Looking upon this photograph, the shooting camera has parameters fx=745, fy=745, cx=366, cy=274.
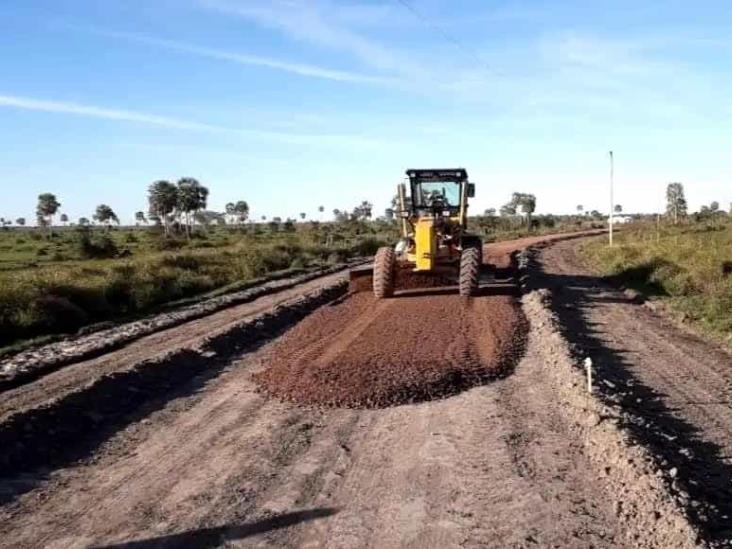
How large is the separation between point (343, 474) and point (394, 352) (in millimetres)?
5001

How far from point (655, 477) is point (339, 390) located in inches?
177

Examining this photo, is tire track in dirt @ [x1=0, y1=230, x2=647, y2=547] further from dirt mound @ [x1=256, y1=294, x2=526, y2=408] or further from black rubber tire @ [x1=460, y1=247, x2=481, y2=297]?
black rubber tire @ [x1=460, y1=247, x2=481, y2=297]

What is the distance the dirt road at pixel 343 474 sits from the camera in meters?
5.71

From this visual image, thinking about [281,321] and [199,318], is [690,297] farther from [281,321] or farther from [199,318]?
[199,318]

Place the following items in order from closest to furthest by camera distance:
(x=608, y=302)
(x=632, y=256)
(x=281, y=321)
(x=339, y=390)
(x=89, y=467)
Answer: (x=89, y=467) → (x=339, y=390) → (x=281, y=321) → (x=608, y=302) → (x=632, y=256)

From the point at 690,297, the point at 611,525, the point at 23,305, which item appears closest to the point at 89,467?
the point at 611,525

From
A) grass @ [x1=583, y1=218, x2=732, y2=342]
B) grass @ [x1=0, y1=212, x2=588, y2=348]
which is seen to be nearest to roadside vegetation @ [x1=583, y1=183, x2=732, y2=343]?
grass @ [x1=583, y1=218, x2=732, y2=342]

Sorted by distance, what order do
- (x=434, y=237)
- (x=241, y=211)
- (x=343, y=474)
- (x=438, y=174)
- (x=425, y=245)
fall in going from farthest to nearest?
1. (x=241, y=211)
2. (x=438, y=174)
3. (x=434, y=237)
4. (x=425, y=245)
5. (x=343, y=474)

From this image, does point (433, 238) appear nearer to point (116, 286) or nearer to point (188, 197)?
point (116, 286)

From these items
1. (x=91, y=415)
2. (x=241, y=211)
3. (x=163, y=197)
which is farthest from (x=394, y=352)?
(x=241, y=211)

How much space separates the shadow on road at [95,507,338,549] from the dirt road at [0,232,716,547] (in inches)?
0.6

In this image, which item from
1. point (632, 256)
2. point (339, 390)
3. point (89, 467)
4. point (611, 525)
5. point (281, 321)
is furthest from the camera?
point (632, 256)

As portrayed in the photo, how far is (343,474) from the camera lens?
6918mm

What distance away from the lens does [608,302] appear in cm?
1920
